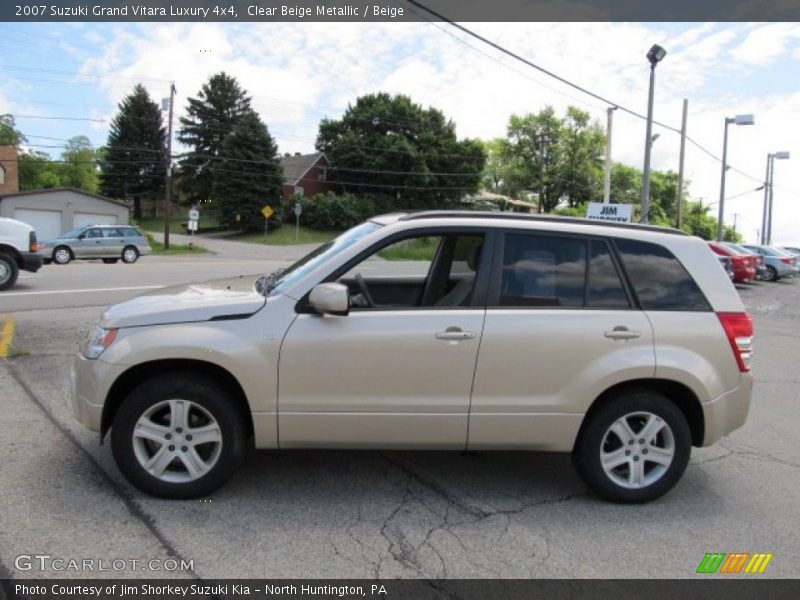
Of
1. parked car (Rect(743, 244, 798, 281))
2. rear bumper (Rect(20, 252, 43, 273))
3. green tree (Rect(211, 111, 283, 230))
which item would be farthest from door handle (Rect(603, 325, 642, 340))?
green tree (Rect(211, 111, 283, 230))

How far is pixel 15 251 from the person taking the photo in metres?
12.7

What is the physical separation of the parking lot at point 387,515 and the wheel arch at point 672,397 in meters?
0.48

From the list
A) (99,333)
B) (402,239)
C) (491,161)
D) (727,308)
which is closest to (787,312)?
(727,308)

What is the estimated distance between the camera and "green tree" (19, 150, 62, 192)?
276ft

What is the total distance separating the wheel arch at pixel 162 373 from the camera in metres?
3.66

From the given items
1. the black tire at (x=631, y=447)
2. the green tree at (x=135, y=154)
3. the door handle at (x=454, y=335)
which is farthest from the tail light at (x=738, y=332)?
the green tree at (x=135, y=154)

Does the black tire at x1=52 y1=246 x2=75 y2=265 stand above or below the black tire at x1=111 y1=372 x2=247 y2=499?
above

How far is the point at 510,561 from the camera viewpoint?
3.21 metres

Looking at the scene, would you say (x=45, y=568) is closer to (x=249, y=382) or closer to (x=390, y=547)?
(x=249, y=382)

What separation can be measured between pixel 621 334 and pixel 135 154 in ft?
246

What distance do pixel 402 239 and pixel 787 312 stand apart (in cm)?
1692

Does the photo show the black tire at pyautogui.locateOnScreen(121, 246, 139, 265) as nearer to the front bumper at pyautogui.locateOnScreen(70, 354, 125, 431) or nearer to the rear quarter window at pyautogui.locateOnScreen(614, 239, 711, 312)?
the front bumper at pyautogui.locateOnScreen(70, 354, 125, 431)

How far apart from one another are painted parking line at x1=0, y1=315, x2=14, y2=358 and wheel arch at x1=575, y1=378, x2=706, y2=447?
6247 millimetres
